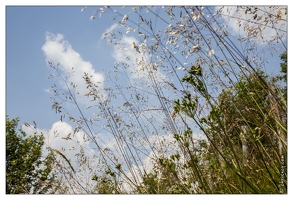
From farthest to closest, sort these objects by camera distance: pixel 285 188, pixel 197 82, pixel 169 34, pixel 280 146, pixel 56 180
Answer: pixel 56 180 → pixel 169 34 → pixel 280 146 → pixel 285 188 → pixel 197 82

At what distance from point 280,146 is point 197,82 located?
75 cm

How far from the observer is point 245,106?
2.04 m

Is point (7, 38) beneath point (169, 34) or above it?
above

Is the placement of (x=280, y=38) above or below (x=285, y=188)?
above

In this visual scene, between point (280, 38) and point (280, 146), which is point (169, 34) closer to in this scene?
point (280, 38)

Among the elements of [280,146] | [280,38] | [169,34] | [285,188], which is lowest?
[285,188]
